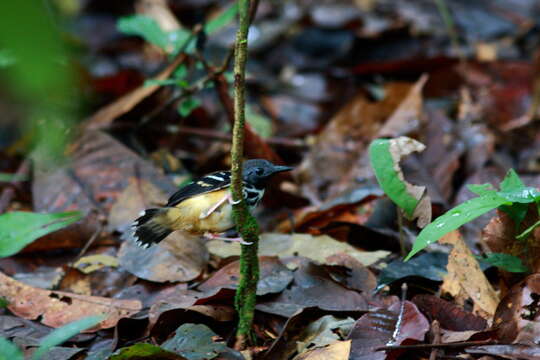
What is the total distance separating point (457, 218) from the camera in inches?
88.9

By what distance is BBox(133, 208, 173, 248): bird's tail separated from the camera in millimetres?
2705

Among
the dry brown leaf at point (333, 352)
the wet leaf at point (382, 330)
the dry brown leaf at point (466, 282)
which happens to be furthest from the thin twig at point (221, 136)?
the dry brown leaf at point (333, 352)

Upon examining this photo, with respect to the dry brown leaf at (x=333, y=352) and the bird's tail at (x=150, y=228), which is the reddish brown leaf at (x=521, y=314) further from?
the bird's tail at (x=150, y=228)

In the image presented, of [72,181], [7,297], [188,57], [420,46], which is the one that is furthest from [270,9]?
[7,297]

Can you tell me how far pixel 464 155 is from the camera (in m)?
4.59

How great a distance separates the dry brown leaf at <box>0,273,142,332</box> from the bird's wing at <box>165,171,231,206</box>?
0.51m

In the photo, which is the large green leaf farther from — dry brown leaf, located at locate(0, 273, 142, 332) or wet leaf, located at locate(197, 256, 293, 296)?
dry brown leaf, located at locate(0, 273, 142, 332)

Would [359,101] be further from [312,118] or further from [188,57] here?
[188,57]

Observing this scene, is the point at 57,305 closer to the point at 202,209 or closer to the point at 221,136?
the point at 202,209

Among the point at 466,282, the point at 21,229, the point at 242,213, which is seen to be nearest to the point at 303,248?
the point at 466,282

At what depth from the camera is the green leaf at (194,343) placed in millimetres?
2352

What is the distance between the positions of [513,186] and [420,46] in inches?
178

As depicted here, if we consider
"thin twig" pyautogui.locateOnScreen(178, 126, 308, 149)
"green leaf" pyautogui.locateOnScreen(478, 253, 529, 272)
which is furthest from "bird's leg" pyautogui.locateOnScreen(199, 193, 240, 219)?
"thin twig" pyautogui.locateOnScreen(178, 126, 308, 149)

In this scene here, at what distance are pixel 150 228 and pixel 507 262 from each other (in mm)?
1509
